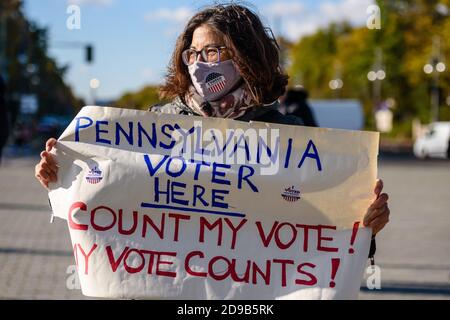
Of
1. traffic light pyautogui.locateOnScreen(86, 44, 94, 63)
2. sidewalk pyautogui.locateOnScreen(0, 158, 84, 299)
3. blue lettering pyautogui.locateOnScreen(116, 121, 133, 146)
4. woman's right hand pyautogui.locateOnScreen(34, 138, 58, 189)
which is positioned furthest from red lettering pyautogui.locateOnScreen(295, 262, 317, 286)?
traffic light pyautogui.locateOnScreen(86, 44, 94, 63)

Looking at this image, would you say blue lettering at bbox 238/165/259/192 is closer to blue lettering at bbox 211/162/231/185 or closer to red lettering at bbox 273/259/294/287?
blue lettering at bbox 211/162/231/185

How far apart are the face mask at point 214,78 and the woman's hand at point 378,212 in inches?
25.6

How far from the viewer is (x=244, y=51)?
3.53 m

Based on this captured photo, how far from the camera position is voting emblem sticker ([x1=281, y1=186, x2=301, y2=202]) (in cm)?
337

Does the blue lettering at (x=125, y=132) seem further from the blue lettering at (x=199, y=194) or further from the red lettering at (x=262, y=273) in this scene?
the red lettering at (x=262, y=273)

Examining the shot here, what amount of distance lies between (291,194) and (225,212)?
0.77 ft

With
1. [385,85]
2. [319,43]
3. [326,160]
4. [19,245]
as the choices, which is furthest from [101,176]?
[319,43]

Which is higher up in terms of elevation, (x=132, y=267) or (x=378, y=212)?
(x=378, y=212)

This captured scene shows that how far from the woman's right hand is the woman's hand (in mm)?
1103

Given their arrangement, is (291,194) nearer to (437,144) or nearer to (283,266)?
(283,266)

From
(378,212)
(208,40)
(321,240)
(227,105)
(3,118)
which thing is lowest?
(3,118)

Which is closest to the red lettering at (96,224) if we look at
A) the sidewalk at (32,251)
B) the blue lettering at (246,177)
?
Answer: the blue lettering at (246,177)

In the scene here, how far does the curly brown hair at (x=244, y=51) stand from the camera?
3525 mm

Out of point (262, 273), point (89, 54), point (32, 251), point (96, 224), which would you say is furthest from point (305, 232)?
point (89, 54)
